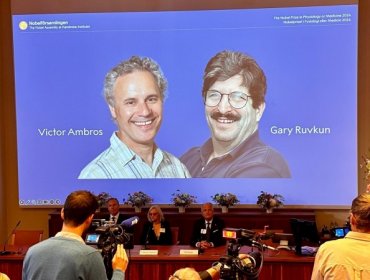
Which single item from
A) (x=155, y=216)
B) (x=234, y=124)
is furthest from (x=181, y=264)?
(x=234, y=124)

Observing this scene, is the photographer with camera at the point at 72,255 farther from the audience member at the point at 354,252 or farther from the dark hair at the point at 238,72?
the dark hair at the point at 238,72

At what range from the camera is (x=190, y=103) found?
727 cm

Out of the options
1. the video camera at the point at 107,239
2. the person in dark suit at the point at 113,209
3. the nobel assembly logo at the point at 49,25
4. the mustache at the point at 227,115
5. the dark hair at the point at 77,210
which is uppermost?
the nobel assembly logo at the point at 49,25

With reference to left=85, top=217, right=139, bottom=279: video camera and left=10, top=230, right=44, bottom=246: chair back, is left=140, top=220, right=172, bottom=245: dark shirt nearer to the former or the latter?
left=10, top=230, right=44, bottom=246: chair back

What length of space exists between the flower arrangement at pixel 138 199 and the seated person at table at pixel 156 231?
1071 mm

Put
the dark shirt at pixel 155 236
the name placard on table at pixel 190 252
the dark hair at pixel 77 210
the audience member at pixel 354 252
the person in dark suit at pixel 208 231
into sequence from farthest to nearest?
the dark shirt at pixel 155 236
the person in dark suit at pixel 208 231
the name placard on table at pixel 190 252
the audience member at pixel 354 252
the dark hair at pixel 77 210

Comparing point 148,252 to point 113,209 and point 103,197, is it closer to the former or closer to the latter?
point 113,209

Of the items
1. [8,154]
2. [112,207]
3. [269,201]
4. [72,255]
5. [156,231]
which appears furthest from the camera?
[8,154]

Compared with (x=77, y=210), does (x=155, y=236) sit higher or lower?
lower

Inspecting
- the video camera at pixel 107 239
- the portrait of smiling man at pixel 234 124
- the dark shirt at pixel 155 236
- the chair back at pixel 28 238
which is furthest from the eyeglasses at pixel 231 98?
the video camera at pixel 107 239

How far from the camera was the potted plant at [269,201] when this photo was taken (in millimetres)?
6938

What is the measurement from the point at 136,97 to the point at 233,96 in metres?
→ 1.33

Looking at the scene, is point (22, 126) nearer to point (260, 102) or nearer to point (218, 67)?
point (218, 67)

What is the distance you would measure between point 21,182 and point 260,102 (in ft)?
11.5
